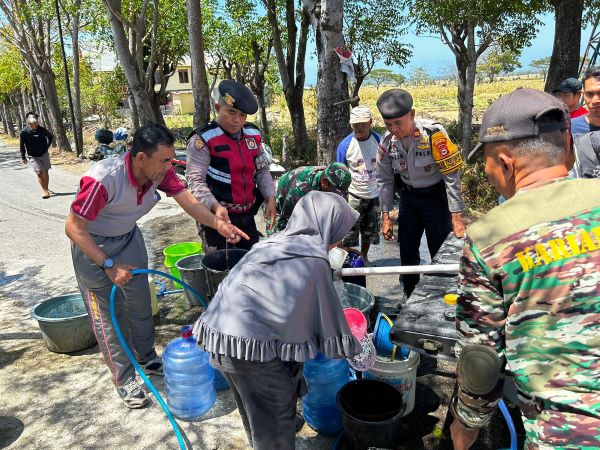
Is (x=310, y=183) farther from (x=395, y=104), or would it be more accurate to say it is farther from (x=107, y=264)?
(x=107, y=264)

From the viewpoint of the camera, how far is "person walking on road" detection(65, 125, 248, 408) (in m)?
2.80

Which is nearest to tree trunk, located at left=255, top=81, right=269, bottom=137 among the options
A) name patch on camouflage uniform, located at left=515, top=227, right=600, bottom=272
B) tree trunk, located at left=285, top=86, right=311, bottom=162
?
tree trunk, located at left=285, top=86, right=311, bottom=162

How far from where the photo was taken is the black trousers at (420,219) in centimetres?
388

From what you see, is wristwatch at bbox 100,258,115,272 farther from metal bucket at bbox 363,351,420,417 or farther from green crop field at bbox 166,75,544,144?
green crop field at bbox 166,75,544,144

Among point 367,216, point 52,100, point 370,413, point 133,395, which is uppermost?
point 52,100

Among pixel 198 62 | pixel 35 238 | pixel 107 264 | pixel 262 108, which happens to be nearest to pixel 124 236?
pixel 107 264

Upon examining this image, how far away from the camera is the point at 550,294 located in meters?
1.26

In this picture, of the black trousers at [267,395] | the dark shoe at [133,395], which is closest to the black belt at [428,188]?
the black trousers at [267,395]

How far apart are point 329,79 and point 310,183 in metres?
3.30

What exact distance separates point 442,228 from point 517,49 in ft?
33.2

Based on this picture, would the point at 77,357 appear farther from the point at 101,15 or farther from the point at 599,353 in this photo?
the point at 101,15

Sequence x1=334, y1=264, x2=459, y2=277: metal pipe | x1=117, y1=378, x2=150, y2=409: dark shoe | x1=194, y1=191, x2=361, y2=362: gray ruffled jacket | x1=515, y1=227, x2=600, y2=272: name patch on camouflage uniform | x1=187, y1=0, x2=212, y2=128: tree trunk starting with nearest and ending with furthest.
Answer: x1=515, y1=227, x2=600, y2=272: name patch on camouflage uniform < x1=194, y1=191, x2=361, y2=362: gray ruffled jacket < x1=334, y1=264, x2=459, y2=277: metal pipe < x1=117, y1=378, x2=150, y2=409: dark shoe < x1=187, y1=0, x2=212, y2=128: tree trunk

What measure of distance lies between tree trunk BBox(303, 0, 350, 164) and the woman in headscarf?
452 cm

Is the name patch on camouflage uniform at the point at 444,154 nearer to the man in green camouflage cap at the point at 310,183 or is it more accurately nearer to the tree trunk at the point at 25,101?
the man in green camouflage cap at the point at 310,183
